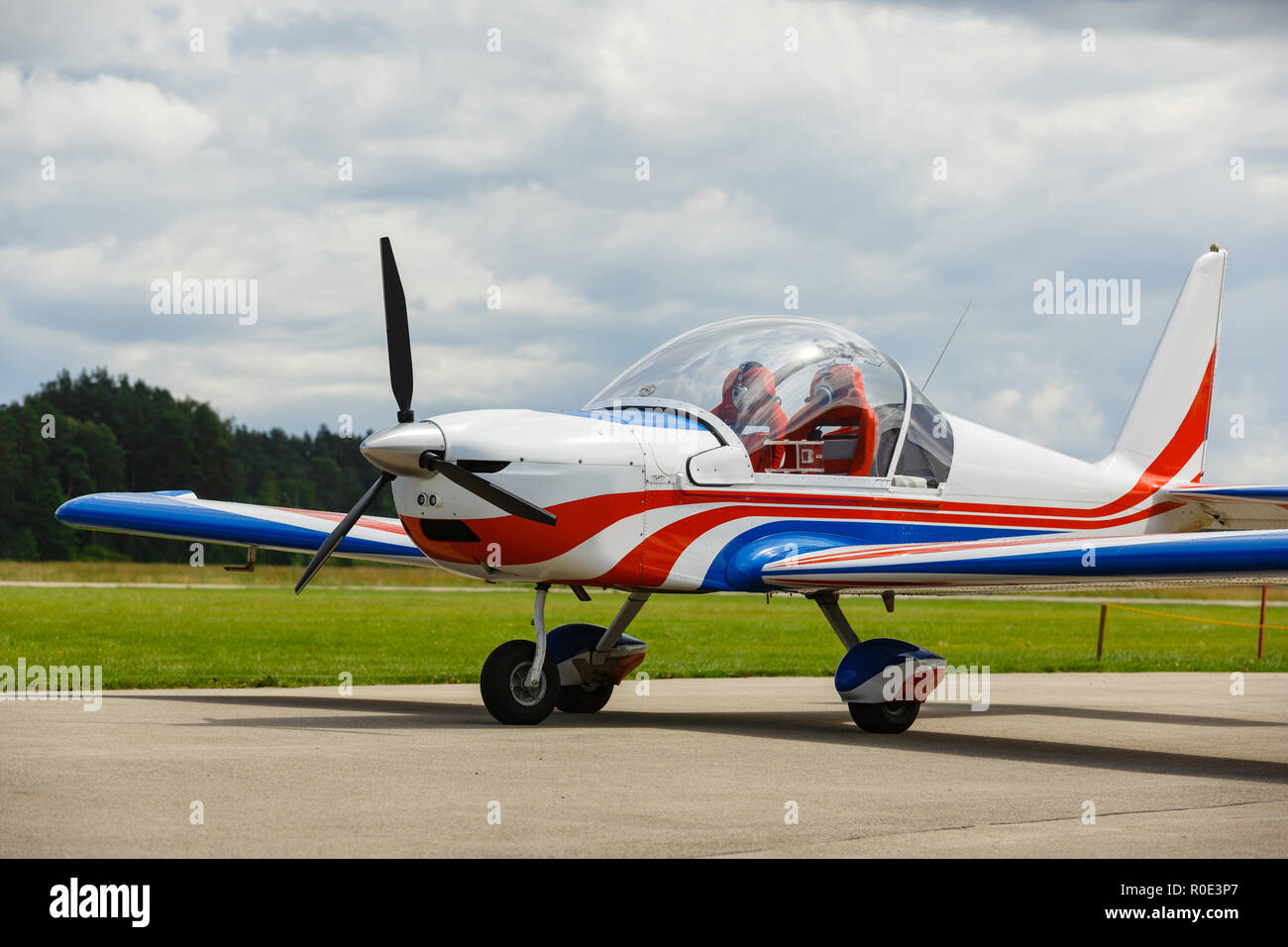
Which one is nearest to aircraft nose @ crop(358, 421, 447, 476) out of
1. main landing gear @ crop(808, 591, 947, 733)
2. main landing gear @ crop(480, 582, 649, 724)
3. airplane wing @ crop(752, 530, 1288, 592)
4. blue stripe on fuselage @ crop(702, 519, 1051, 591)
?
main landing gear @ crop(480, 582, 649, 724)

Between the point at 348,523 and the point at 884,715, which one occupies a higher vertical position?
the point at 348,523

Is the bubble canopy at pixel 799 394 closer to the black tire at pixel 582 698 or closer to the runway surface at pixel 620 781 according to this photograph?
the runway surface at pixel 620 781

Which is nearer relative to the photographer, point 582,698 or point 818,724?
point 818,724

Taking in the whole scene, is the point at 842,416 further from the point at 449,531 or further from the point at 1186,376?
the point at 1186,376

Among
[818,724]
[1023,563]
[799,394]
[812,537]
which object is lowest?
[818,724]

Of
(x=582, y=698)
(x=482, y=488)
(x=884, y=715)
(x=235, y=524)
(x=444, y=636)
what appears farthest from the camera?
(x=444, y=636)

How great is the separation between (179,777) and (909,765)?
4.60 m

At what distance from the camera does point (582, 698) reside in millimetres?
13109

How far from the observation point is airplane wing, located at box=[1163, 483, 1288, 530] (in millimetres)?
14164

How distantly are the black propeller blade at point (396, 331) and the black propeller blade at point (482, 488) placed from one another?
845 millimetres

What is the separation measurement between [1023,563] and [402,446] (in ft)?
15.0

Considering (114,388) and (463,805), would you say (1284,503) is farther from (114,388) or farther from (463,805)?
(114,388)

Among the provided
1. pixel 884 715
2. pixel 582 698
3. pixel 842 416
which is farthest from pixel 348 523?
pixel 884 715

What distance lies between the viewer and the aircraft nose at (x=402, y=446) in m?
10.6
